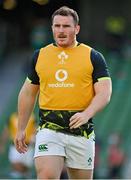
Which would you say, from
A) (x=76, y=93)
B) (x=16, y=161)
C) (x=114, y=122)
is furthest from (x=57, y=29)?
(x=114, y=122)

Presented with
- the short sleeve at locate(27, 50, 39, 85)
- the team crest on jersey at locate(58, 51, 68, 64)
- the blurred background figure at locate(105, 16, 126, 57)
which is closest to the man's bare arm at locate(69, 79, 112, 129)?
the team crest on jersey at locate(58, 51, 68, 64)

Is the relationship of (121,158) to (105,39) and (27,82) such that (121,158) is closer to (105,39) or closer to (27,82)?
(105,39)

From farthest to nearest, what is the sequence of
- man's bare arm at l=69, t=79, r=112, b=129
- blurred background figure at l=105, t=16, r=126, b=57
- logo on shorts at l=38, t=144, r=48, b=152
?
1. blurred background figure at l=105, t=16, r=126, b=57
2. logo on shorts at l=38, t=144, r=48, b=152
3. man's bare arm at l=69, t=79, r=112, b=129

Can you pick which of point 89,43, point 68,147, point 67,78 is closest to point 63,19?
point 67,78

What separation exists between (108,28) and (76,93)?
15656 mm

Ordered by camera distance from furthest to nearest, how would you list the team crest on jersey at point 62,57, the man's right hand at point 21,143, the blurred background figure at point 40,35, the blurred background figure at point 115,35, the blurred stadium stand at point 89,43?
the blurred background figure at point 40,35 → the blurred background figure at point 115,35 → the blurred stadium stand at point 89,43 → the man's right hand at point 21,143 → the team crest on jersey at point 62,57

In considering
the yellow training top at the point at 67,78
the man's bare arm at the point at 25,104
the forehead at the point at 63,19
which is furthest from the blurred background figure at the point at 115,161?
the forehead at the point at 63,19

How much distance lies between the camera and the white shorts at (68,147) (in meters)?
8.05

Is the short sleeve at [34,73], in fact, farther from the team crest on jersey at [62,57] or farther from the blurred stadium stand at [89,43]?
the blurred stadium stand at [89,43]

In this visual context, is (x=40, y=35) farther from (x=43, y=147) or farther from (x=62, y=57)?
(x=43, y=147)

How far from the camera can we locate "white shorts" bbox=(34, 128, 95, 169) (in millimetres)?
8055

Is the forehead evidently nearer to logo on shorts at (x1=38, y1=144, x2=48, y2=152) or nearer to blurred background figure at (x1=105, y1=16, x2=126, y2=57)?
logo on shorts at (x1=38, y1=144, x2=48, y2=152)

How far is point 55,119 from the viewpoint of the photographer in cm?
813

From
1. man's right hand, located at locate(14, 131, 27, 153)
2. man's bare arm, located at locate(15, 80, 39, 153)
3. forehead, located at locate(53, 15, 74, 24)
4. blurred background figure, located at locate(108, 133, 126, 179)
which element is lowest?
blurred background figure, located at locate(108, 133, 126, 179)
